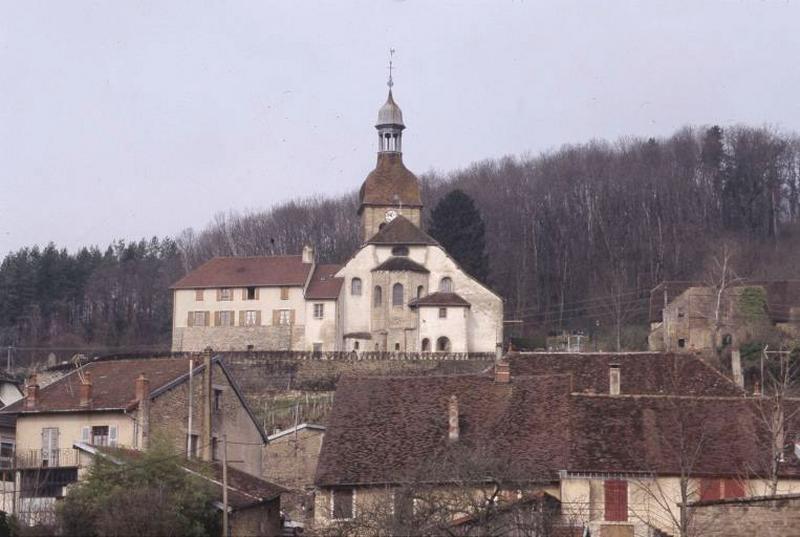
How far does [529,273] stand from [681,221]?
13054 mm

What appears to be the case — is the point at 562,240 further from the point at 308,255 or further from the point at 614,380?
the point at 614,380

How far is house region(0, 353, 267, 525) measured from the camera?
136 feet

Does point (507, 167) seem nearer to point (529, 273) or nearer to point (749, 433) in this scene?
point (529, 273)

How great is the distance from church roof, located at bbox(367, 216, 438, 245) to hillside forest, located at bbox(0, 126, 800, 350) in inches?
621

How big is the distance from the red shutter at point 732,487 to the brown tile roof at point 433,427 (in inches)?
145

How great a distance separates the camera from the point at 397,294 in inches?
3312

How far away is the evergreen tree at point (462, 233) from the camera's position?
92.3 meters

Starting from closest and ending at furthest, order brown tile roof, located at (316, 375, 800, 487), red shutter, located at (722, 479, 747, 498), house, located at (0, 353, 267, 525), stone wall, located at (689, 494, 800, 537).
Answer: stone wall, located at (689, 494, 800, 537)
red shutter, located at (722, 479, 747, 498)
brown tile roof, located at (316, 375, 800, 487)
house, located at (0, 353, 267, 525)

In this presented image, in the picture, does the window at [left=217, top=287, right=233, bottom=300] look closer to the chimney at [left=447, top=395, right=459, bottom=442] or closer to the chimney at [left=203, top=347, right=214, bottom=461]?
the chimney at [left=203, top=347, right=214, bottom=461]

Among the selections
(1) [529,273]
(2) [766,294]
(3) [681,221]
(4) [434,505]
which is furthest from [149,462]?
(3) [681,221]

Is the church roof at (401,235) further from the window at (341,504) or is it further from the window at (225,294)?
the window at (341,504)

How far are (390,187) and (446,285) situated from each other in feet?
37.7

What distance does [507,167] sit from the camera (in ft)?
438

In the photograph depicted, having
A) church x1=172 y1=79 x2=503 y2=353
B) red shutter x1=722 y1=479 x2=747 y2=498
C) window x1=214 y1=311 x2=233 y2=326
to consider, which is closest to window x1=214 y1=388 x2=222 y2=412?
red shutter x1=722 y1=479 x2=747 y2=498
